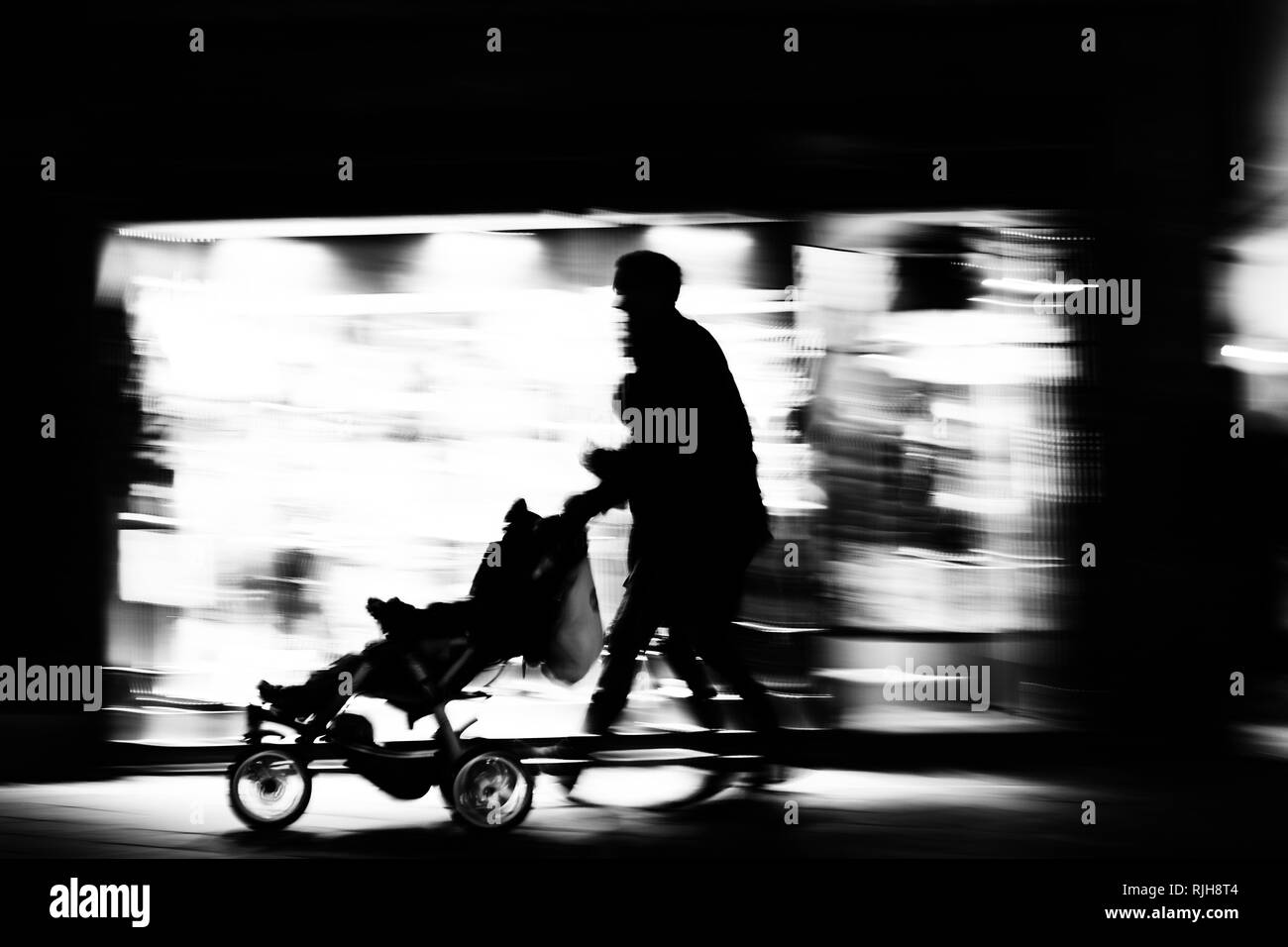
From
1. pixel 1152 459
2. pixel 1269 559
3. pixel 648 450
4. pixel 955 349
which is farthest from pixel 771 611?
pixel 1269 559

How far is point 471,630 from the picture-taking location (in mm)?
4102

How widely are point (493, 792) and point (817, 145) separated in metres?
3.16

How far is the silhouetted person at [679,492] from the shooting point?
4605 millimetres

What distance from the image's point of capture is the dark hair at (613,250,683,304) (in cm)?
473

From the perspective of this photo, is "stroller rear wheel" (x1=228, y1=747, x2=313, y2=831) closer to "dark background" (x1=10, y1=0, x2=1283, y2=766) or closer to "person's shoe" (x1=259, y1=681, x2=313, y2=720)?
"person's shoe" (x1=259, y1=681, x2=313, y2=720)

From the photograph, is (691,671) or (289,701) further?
(691,671)

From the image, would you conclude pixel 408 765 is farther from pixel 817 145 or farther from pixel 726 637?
pixel 817 145

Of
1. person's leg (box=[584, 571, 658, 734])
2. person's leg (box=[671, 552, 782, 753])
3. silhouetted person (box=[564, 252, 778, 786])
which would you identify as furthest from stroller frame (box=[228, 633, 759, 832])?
person's leg (box=[671, 552, 782, 753])

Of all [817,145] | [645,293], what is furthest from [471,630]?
[817,145]

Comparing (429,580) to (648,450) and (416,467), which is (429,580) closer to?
(416,467)

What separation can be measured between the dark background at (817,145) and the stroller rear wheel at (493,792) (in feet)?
7.37

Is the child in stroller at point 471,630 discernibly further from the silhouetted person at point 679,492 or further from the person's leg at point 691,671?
the person's leg at point 691,671

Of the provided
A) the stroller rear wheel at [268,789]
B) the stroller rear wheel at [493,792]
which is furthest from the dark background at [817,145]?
the stroller rear wheel at [493,792]

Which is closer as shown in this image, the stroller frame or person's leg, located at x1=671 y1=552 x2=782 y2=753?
the stroller frame
